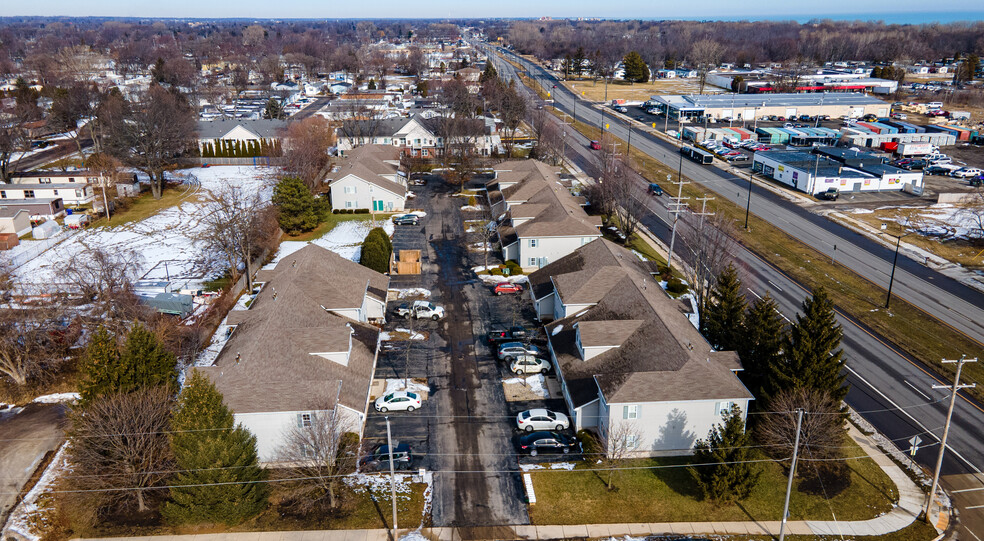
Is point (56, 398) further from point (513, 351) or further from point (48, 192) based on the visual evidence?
point (48, 192)

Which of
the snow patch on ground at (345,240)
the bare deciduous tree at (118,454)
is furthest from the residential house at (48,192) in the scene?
the bare deciduous tree at (118,454)

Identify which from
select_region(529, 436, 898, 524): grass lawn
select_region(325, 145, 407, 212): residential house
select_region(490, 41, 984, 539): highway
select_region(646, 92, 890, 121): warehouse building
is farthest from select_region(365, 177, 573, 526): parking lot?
select_region(646, 92, 890, 121): warehouse building

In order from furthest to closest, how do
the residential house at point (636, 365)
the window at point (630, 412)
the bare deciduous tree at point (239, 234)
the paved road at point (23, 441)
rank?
the bare deciduous tree at point (239, 234) → the residential house at point (636, 365) → the window at point (630, 412) → the paved road at point (23, 441)

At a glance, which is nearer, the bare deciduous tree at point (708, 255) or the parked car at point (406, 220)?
the bare deciduous tree at point (708, 255)

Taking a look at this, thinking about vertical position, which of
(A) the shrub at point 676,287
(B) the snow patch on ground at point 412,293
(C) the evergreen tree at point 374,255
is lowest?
(B) the snow patch on ground at point 412,293

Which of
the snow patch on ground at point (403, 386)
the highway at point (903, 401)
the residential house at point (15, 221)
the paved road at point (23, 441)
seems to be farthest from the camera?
the residential house at point (15, 221)

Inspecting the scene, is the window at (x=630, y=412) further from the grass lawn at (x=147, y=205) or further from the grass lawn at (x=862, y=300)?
the grass lawn at (x=147, y=205)

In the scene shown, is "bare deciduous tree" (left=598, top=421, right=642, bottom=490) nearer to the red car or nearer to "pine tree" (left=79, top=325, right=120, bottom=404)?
the red car
